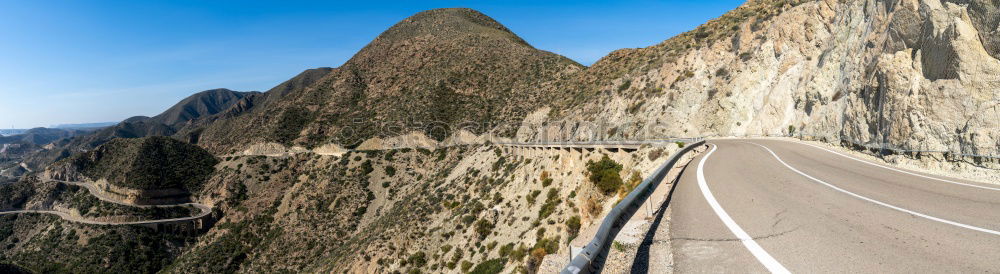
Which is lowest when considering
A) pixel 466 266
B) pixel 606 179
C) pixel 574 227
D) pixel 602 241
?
pixel 466 266

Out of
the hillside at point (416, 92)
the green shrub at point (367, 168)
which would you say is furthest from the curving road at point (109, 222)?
the green shrub at point (367, 168)

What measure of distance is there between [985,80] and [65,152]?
932 ft

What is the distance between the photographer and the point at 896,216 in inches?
263

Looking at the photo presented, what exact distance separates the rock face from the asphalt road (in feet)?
17.2

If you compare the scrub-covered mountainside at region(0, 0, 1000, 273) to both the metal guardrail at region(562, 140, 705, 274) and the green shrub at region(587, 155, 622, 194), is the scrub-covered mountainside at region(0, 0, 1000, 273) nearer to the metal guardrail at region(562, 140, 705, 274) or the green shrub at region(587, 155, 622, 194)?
the green shrub at region(587, 155, 622, 194)

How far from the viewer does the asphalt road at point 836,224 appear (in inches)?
179

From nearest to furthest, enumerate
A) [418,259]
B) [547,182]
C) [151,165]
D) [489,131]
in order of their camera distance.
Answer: [547,182] < [418,259] < [489,131] < [151,165]

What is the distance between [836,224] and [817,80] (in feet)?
99.4

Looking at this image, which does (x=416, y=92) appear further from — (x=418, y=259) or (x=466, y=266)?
(x=466, y=266)

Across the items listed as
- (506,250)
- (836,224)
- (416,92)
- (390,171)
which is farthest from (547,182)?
(416,92)

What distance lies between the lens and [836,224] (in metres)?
6.29

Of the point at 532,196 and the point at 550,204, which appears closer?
the point at 550,204

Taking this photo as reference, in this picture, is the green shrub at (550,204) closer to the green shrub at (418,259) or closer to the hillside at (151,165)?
the green shrub at (418,259)

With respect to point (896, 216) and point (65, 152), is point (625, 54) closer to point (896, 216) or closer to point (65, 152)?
point (896, 216)
